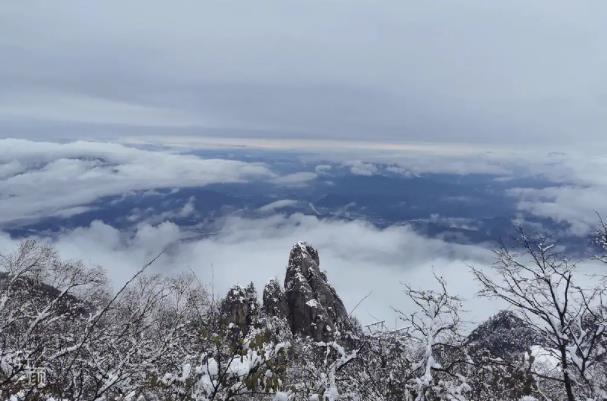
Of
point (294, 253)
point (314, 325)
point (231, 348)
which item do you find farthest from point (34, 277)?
point (294, 253)

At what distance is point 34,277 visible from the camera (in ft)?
104

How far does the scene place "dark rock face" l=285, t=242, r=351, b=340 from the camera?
64.2m

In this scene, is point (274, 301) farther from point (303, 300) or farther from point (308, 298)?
point (308, 298)

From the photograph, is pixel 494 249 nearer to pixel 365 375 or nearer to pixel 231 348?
pixel 365 375

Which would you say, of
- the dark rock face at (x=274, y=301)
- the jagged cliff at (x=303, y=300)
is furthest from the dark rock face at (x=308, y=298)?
the dark rock face at (x=274, y=301)

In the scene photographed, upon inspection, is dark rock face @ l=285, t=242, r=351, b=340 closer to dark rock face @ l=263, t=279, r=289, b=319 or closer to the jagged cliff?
the jagged cliff

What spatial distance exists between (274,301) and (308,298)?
5.28m

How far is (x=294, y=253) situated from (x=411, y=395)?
6350 centimetres

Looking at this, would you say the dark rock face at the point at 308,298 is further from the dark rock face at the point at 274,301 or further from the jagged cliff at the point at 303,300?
the dark rock face at the point at 274,301

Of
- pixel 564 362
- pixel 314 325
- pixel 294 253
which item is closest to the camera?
pixel 564 362

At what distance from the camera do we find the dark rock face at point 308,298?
64.2m

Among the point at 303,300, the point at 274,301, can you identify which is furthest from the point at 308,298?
the point at 274,301

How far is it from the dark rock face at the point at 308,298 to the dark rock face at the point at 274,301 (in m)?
1.16

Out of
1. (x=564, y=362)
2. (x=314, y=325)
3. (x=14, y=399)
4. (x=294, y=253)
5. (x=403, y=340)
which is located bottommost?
(x=314, y=325)
